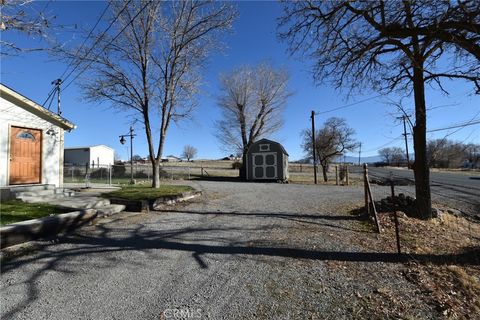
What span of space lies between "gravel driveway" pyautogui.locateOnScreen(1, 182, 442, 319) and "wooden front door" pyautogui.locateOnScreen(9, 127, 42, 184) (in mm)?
6040

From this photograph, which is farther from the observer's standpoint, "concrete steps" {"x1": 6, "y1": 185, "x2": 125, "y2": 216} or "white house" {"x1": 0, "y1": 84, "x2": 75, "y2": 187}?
"white house" {"x1": 0, "y1": 84, "x2": 75, "y2": 187}

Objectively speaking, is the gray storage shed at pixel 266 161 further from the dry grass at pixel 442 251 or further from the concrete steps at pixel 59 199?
the dry grass at pixel 442 251

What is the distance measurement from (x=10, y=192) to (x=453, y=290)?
36.7 feet

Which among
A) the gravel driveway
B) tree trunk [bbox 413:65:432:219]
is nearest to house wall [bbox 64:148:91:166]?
the gravel driveway

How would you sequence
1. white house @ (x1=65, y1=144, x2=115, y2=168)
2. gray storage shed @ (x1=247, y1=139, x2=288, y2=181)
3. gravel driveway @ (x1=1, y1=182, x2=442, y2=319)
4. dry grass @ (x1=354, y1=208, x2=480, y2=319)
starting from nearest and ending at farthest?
gravel driveway @ (x1=1, y1=182, x2=442, y2=319), dry grass @ (x1=354, y1=208, x2=480, y2=319), gray storage shed @ (x1=247, y1=139, x2=288, y2=181), white house @ (x1=65, y1=144, x2=115, y2=168)


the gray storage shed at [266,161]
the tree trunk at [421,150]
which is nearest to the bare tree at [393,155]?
the gray storage shed at [266,161]

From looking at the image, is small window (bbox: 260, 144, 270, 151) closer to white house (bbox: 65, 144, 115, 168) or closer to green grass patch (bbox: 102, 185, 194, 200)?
green grass patch (bbox: 102, 185, 194, 200)

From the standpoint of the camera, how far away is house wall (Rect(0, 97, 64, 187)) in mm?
9742

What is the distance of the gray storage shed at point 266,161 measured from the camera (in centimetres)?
2516

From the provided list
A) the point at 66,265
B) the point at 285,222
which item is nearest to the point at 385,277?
the point at 285,222

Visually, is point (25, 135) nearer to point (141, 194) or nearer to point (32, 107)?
point (32, 107)

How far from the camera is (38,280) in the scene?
370cm

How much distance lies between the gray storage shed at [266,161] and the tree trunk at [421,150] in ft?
57.2

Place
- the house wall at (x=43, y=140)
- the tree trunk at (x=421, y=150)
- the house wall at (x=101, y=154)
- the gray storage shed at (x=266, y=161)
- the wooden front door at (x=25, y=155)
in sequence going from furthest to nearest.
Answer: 1. the house wall at (x=101, y=154)
2. the gray storage shed at (x=266, y=161)
3. the wooden front door at (x=25, y=155)
4. the house wall at (x=43, y=140)
5. the tree trunk at (x=421, y=150)
